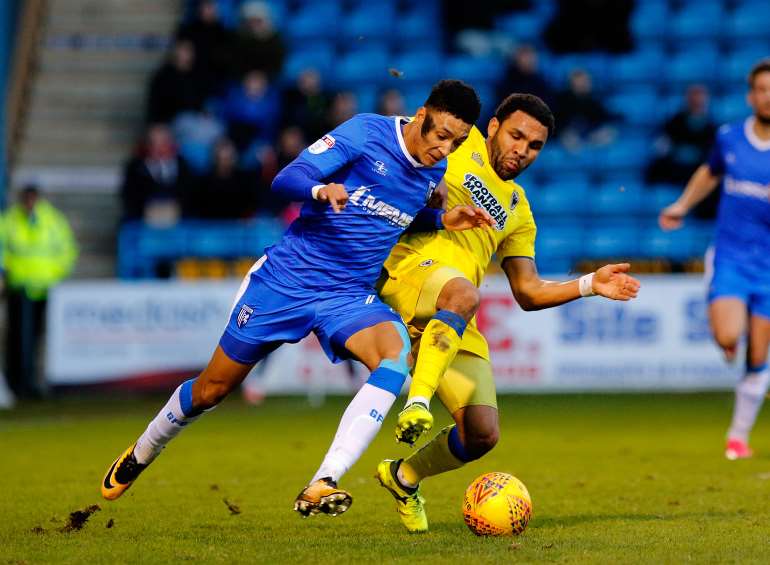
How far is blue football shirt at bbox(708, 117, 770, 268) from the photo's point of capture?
1058cm

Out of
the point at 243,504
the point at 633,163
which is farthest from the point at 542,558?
the point at 633,163

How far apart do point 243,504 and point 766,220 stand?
471cm

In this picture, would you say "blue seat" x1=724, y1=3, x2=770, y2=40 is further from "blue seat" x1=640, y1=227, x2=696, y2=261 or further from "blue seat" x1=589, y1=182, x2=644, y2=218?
"blue seat" x1=640, y1=227, x2=696, y2=261

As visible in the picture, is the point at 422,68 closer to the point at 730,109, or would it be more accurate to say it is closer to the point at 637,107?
the point at 637,107

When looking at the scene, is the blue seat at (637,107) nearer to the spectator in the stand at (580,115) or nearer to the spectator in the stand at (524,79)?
the spectator in the stand at (580,115)

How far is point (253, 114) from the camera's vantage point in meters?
19.4

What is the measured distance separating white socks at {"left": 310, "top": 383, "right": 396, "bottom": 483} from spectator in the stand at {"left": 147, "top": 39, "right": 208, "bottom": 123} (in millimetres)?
13635

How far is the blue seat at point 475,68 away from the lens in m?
20.8

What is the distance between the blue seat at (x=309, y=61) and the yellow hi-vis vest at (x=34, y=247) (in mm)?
5083

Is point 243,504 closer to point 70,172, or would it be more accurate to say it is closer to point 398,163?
point 398,163

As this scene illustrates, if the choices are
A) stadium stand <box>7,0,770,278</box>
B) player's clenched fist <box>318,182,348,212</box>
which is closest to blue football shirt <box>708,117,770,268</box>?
player's clenched fist <box>318,182,348,212</box>

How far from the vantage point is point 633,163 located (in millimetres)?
20078

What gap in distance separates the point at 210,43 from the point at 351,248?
13703mm

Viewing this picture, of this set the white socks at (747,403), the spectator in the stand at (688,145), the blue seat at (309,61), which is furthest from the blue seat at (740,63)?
the white socks at (747,403)
